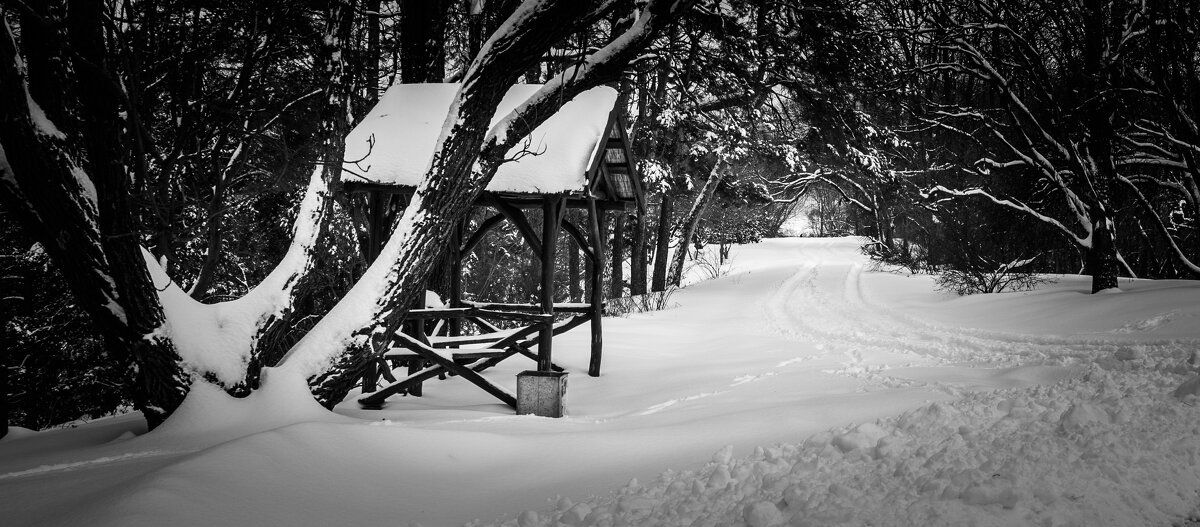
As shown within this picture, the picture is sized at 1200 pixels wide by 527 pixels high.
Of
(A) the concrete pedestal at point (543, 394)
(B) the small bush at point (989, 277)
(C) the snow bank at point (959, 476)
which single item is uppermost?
(B) the small bush at point (989, 277)

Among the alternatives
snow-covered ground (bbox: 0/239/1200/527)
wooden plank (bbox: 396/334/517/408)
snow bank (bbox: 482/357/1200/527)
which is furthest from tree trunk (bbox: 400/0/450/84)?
snow bank (bbox: 482/357/1200/527)

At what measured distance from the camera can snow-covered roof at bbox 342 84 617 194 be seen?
24.4 ft

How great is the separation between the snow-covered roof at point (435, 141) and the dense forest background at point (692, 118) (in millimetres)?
A: 554

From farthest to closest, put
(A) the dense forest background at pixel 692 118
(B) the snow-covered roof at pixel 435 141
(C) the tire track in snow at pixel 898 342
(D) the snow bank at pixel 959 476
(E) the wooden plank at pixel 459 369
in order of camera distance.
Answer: (B) the snow-covered roof at pixel 435 141 → (C) the tire track in snow at pixel 898 342 → (E) the wooden plank at pixel 459 369 → (A) the dense forest background at pixel 692 118 → (D) the snow bank at pixel 959 476

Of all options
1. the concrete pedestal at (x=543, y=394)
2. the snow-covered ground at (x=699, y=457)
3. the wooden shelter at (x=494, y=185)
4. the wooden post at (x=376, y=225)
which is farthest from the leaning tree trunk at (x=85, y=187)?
the wooden post at (x=376, y=225)

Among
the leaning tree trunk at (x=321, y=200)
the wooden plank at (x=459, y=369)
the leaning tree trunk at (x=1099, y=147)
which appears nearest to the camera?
the leaning tree trunk at (x=321, y=200)

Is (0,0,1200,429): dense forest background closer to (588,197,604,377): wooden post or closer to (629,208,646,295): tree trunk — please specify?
(629,208,646,295): tree trunk

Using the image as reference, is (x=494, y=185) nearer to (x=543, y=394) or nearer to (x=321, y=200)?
(x=321, y=200)

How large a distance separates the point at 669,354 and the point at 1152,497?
8204mm

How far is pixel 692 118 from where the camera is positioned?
56.3 ft

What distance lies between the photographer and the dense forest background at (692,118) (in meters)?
5.99

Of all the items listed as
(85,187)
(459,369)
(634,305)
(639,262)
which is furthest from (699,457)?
(639,262)

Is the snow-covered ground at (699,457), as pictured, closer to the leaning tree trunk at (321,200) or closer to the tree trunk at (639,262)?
the leaning tree trunk at (321,200)

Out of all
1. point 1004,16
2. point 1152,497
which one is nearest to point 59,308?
point 1152,497
